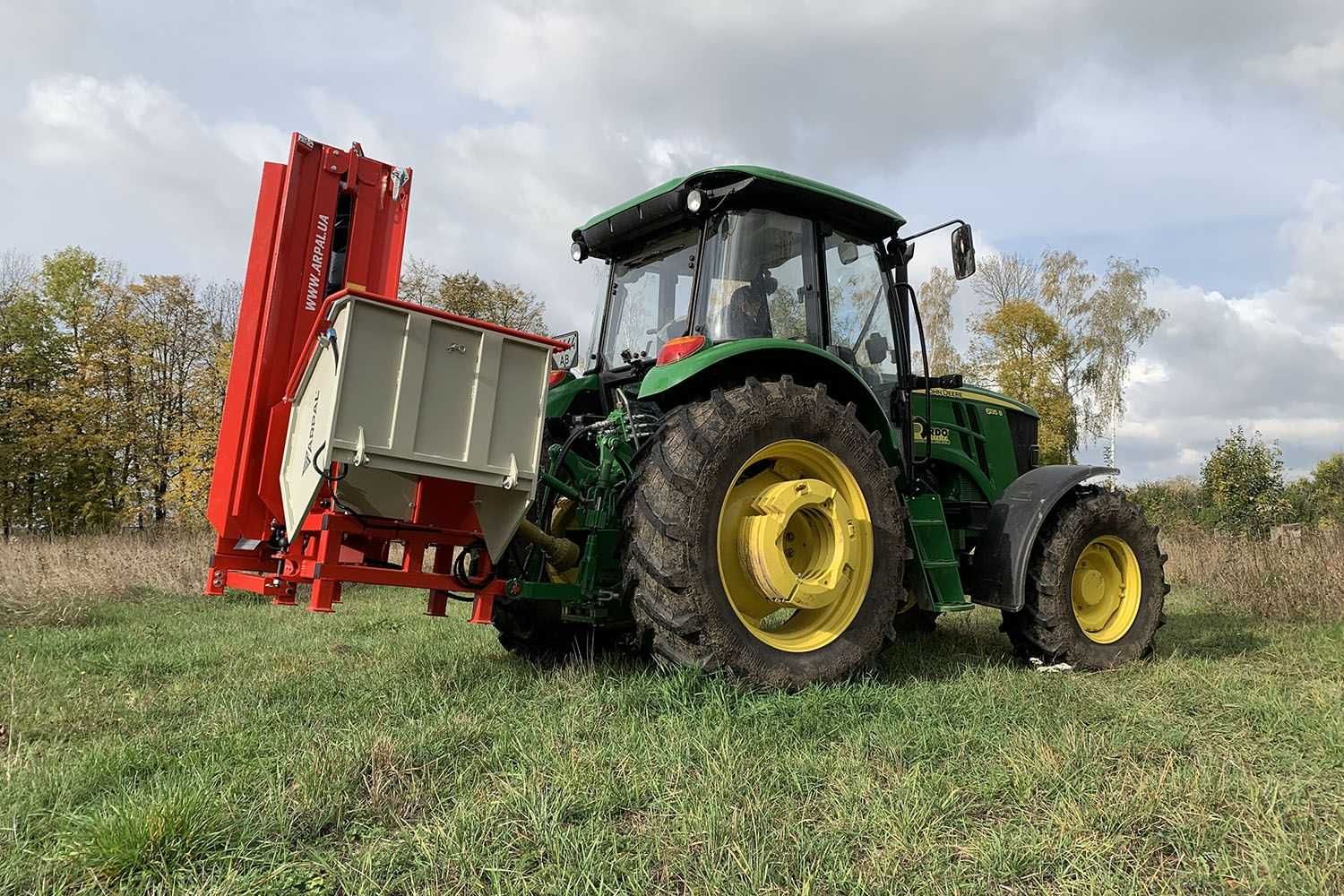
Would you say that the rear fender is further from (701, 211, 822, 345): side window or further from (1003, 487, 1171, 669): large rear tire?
(1003, 487, 1171, 669): large rear tire

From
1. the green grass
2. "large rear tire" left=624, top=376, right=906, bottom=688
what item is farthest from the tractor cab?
the green grass

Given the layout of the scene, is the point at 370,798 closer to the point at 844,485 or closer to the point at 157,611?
the point at 844,485

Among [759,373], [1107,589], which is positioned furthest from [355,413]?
[1107,589]

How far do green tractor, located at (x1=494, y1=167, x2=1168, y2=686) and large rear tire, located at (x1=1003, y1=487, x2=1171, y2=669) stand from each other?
0.05 ft

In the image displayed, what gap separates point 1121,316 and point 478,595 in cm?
2859

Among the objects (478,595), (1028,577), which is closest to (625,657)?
(478,595)

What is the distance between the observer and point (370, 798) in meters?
2.32

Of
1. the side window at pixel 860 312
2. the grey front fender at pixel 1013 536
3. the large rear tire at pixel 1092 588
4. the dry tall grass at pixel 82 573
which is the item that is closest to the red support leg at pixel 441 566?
the side window at pixel 860 312

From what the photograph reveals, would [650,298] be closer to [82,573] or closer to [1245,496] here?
[82,573]

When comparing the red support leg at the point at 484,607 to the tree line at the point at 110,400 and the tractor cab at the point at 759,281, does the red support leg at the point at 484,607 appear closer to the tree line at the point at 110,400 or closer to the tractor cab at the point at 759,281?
the tractor cab at the point at 759,281

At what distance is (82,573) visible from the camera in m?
8.41

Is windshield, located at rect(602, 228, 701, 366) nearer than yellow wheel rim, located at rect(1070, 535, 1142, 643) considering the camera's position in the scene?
Yes

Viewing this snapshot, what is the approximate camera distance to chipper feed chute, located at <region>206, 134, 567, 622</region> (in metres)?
3.10

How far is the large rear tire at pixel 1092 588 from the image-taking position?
190 inches
